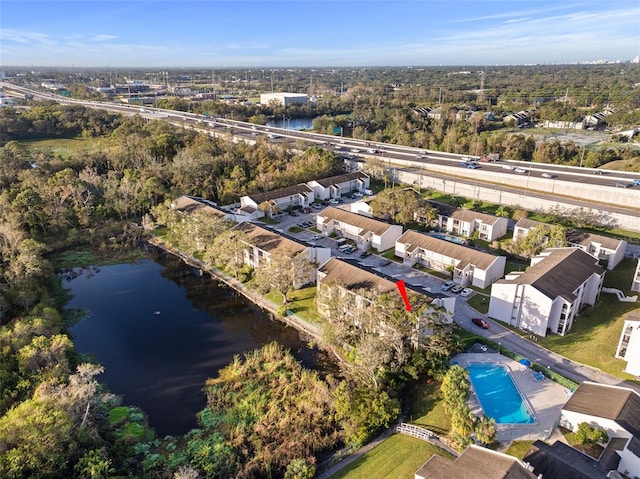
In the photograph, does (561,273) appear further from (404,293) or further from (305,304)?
(305,304)

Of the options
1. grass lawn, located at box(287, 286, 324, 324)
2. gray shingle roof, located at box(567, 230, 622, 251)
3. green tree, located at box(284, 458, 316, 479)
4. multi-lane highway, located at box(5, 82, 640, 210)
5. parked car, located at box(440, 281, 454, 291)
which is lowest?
grass lawn, located at box(287, 286, 324, 324)

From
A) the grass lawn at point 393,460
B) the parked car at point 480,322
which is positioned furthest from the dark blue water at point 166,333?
the parked car at point 480,322

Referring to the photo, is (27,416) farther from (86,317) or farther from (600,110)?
(600,110)

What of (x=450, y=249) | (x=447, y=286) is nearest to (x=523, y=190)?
(x=450, y=249)

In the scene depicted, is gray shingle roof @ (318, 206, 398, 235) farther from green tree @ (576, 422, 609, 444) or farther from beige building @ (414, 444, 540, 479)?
beige building @ (414, 444, 540, 479)


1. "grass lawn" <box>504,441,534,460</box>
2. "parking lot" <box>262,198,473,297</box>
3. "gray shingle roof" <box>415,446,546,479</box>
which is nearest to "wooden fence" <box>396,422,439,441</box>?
"gray shingle roof" <box>415,446,546,479</box>

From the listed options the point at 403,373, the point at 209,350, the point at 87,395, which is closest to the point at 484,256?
the point at 403,373
